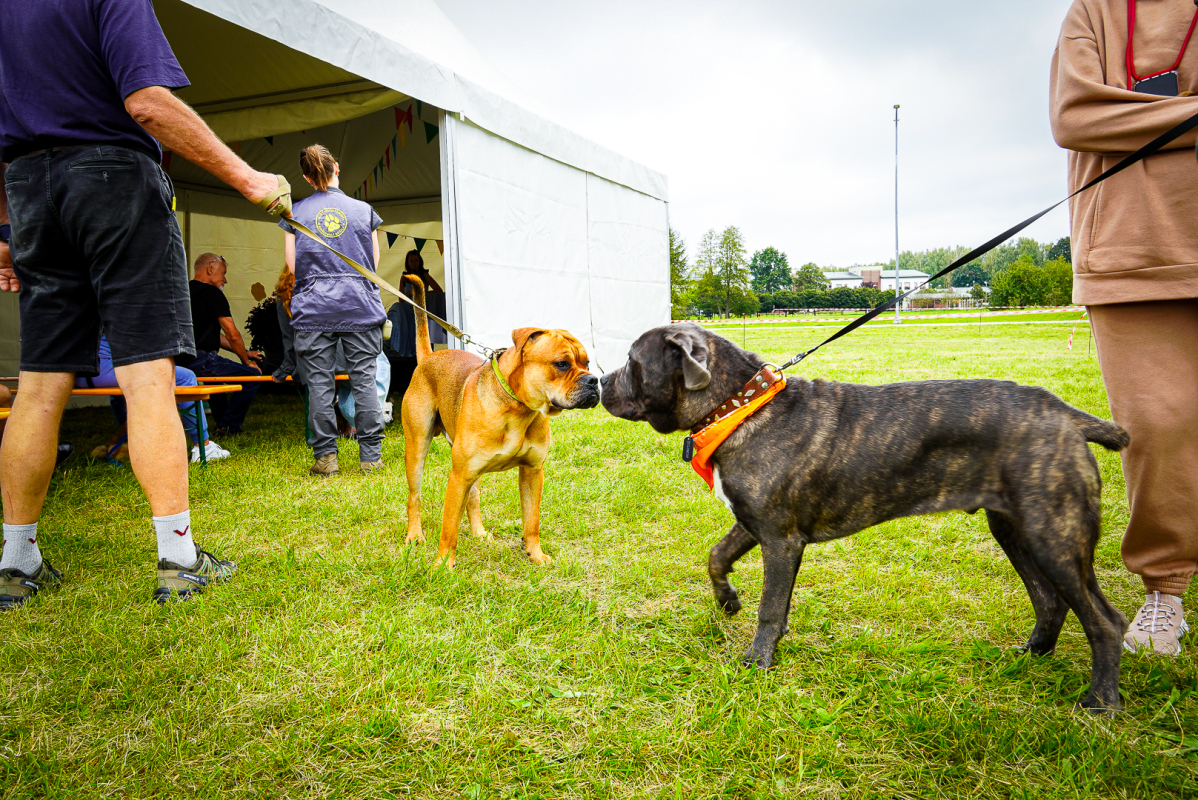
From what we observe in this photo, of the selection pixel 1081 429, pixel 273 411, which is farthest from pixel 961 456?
pixel 273 411

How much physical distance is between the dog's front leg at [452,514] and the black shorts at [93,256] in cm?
142

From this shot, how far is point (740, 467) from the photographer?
2.46 meters

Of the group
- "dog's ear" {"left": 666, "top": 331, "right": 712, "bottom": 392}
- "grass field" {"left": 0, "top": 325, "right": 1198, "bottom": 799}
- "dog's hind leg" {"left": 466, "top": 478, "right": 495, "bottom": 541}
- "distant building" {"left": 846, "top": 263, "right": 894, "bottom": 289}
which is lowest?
"grass field" {"left": 0, "top": 325, "right": 1198, "bottom": 799}

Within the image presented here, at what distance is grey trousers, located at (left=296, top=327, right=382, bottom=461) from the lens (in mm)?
5742

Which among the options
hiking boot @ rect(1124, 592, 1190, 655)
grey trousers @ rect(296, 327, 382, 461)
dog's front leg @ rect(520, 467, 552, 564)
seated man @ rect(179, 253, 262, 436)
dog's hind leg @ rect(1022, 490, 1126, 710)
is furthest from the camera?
seated man @ rect(179, 253, 262, 436)

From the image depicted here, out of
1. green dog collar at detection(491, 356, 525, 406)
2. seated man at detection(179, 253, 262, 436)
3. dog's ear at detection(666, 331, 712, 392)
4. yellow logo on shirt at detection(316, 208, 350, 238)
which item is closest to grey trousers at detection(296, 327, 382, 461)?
yellow logo on shirt at detection(316, 208, 350, 238)

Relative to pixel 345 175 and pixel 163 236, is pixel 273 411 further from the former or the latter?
pixel 163 236

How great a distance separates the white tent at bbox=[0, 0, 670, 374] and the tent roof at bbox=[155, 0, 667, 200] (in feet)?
0.06

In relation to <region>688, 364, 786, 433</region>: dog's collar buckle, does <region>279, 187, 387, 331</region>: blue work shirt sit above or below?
above

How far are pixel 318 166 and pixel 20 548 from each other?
3.88 metres

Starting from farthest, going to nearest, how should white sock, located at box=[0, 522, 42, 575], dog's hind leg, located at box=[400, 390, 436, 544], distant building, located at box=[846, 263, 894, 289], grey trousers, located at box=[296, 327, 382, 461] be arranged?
distant building, located at box=[846, 263, 894, 289]
grey trousers, located at box=[296, 327, 382, 461]
dog's hind leg, located at box=[400, 390, 436, 544]
white sock, located at box=[0, 522, 42, 575]

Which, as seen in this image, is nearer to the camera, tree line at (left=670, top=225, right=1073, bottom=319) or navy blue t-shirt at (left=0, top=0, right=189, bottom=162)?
navy blue t-shirt at (left=0, top=0, right=189, bottom=162)

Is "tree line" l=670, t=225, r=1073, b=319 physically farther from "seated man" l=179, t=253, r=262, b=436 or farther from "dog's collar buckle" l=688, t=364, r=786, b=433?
"dog's collar buckle" l=688, t=364, r=786, b=433

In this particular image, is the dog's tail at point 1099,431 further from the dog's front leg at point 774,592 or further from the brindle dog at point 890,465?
the dog's front leg at point 774,592
